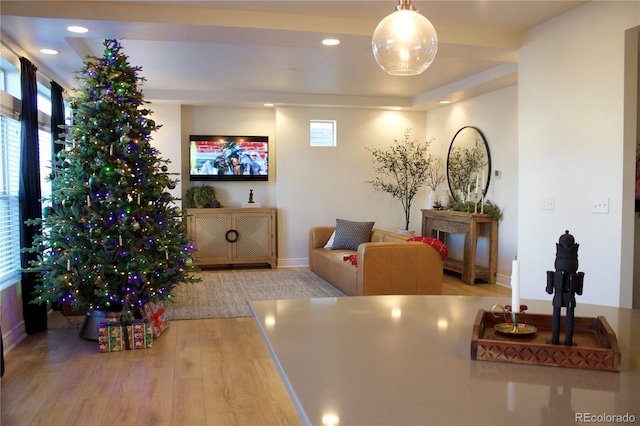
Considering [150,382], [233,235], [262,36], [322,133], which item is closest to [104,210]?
[150,382]

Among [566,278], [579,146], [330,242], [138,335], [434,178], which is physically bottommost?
[138,335]

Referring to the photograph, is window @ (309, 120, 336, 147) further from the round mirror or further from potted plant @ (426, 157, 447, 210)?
the round mirror

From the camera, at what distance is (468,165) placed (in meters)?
7.29

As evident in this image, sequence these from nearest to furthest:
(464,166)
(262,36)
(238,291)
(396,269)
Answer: (262,36) < (396,269) < (238,291) < (464,166)

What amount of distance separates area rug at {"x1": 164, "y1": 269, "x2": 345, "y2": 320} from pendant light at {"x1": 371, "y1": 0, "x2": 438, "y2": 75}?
3706mm

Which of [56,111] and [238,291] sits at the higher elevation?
[56,111]

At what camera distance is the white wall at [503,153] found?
6.47 meters

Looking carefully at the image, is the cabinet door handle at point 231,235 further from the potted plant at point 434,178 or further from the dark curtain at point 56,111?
the dark curtain at point 56,111

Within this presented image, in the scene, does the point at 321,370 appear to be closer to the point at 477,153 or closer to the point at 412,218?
the point at 477,153

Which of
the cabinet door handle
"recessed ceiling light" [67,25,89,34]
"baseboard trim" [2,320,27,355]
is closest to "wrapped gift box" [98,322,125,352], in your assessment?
"baseboard trim" [2,320,27,355]

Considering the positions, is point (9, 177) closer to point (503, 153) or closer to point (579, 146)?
point (579, 146)

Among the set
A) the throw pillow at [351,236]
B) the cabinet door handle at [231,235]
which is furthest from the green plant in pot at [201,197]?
the throw pillow at [351,236]

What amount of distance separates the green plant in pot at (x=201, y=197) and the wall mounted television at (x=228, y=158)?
0.59ft

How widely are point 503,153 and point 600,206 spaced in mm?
3028
